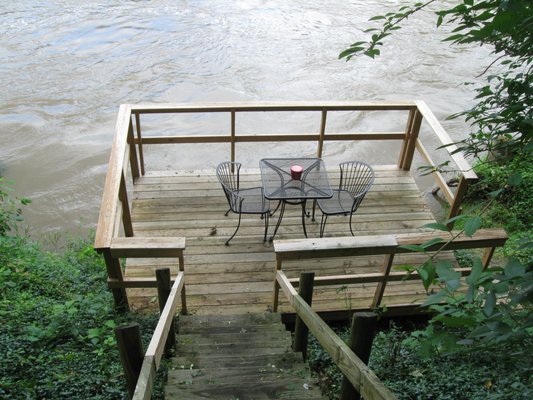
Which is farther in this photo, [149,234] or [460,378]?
[149,234]

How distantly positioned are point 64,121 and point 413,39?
393 inches

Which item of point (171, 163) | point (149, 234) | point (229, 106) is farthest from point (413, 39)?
point (149, 234)

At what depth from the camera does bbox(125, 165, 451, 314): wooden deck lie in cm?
436

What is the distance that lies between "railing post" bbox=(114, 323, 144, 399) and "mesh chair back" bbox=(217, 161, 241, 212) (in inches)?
115

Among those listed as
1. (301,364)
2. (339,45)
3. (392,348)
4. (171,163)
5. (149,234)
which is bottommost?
(171,163)

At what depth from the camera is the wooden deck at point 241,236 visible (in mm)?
4355

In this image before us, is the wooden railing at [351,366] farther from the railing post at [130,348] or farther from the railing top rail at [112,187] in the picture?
the railing top rail at [112,187]

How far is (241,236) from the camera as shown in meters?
5.03

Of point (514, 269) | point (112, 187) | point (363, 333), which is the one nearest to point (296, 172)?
point (112, 187)

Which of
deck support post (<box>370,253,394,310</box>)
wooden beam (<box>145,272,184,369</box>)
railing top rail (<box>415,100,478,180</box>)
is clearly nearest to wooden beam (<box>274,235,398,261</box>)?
Result: deck support post (<box>370,253,394,310</box>)

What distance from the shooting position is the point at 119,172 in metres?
4.09

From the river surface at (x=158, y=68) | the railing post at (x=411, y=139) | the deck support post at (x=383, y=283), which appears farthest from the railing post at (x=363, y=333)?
the river surface at (x=158, y=68)

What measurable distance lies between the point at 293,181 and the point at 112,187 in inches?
71.3

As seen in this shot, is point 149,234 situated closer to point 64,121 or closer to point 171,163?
point 171,163
